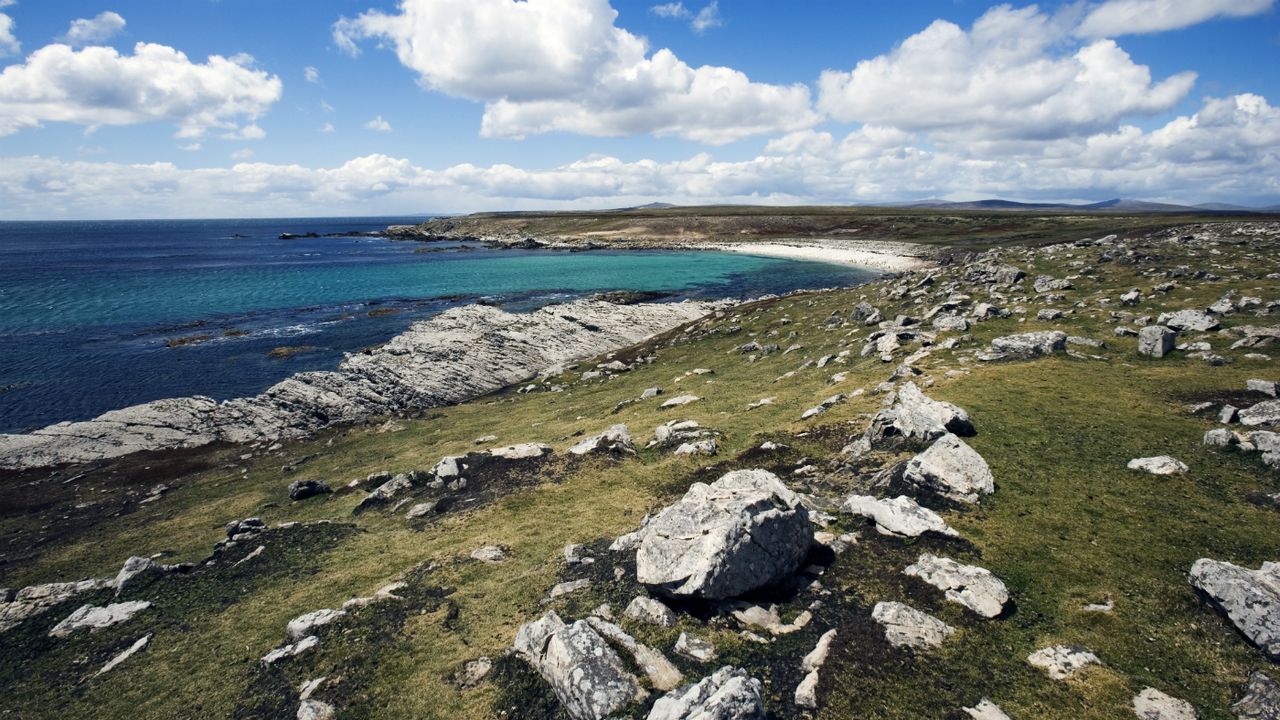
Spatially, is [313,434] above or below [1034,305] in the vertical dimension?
below

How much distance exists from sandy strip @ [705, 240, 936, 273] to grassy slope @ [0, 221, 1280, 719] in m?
97.7

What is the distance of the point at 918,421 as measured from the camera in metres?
23.0

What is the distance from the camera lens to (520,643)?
567 inches

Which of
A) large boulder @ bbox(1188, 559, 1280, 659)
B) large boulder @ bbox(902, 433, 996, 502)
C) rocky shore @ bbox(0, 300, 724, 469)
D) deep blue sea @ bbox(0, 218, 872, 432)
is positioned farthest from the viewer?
deep blue sea @ bbox(0, 218, 872, 432)

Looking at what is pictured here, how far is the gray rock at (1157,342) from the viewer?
3031 centimetres

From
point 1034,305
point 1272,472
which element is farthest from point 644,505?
point 1034,305

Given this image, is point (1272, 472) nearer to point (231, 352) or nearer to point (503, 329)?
point (503, 329)

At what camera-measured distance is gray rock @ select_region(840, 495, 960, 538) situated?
56.5 feet

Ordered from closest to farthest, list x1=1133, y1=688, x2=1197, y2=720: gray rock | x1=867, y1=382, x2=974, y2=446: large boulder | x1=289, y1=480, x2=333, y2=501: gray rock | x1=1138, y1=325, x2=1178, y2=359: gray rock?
x1=1133, y1=688, x2=1197, y2=720: gray rock, x1=867, y1=382, x2=974, y2=446: large boulder, x1=289, y1=480, x2=333, y2=501: gray rock, x1=1138, y1=325, x2=1178, y2=359: gray rock

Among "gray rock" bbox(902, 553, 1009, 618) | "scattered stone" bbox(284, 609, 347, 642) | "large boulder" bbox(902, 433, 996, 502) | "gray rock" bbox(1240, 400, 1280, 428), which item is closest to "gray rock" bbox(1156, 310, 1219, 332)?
"gray rock" bbox(1240, 400, 1280, 428)

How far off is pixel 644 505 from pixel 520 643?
361 inches

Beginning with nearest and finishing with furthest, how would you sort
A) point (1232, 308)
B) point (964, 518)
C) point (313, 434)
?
point (964, 518), point (1232, 308), point (313, 434)

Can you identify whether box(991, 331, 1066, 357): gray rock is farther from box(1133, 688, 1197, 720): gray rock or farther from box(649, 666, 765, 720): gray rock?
box(649, 666, 765, 720): gray rock

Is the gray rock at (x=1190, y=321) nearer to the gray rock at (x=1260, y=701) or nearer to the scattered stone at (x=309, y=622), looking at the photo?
the gray rock at (x=1260, y=701)
